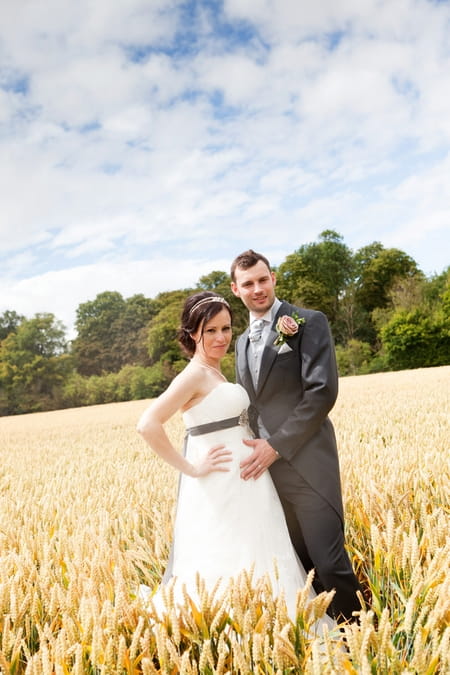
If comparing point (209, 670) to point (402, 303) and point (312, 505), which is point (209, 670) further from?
point (402, 303)

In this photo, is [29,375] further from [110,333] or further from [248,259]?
[248,259]

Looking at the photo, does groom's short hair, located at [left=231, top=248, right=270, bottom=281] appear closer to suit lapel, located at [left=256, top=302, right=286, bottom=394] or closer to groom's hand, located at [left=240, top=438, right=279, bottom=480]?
suit lapel, located at [left=256, top=302, right=286, bottom=394]

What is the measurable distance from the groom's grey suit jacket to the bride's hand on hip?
10.0 inches

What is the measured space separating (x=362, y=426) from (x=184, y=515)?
19.3 feet

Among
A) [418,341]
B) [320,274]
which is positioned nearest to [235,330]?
[418,341]

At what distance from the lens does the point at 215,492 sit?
257 cm

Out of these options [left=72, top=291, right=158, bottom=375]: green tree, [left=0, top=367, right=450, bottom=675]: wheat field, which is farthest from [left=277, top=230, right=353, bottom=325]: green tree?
[left=0, top=367, right=450, bottom=675]: wheat field

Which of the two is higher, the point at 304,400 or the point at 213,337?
Result: the point at 213,337

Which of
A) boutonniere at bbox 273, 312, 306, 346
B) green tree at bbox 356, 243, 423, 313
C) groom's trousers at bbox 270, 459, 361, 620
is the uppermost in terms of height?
green tree at bbox 356, 243, 423, 313

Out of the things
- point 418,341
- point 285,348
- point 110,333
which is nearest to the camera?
point 285,348

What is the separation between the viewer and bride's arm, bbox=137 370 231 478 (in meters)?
2.50

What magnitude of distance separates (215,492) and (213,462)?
0.47ft

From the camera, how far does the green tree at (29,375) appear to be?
47812 millimetres

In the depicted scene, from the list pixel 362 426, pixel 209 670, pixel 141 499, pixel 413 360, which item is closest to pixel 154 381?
pixel 413 360
